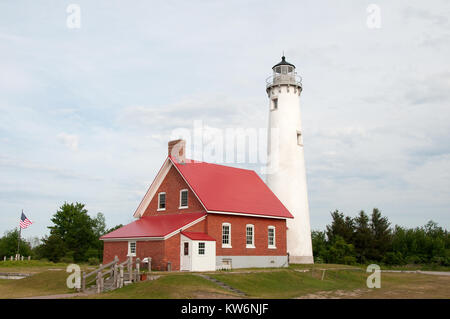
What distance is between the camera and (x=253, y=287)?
22.2 metres

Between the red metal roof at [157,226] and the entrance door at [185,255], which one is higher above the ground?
the red metal roof at [157,226]

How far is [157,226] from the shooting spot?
92.8 ft

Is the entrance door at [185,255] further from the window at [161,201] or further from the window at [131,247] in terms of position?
the window at [161,201]

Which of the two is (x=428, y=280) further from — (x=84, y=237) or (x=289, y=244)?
(x=84, y=237)

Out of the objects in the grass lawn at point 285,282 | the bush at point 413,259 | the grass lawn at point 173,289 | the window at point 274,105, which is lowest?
the bush at point 413,259

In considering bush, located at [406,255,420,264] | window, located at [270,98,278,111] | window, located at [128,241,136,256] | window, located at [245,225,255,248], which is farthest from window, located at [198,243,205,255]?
bush, located at [406,255,420,264]

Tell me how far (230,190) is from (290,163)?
7.35 meters

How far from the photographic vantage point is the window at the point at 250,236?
30469 millimetres

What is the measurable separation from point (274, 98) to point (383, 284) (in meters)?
18.3

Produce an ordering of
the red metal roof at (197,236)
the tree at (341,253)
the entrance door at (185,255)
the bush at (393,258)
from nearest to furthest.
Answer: the entrance door at (185,255) → the red metal roof at (197,236) → the tree at (341,253) → the bush at (393,258)

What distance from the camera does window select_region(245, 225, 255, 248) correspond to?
3047cm

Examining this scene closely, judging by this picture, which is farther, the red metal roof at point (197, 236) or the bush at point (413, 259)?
the bush at point (413, 259)

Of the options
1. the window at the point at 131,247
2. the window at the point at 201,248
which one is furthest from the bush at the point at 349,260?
the window at the point at 131,247

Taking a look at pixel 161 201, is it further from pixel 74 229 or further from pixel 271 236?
pixel 74 229
